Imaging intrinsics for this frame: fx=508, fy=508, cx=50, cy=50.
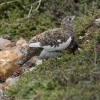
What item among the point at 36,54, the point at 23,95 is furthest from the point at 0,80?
the point at 23,95

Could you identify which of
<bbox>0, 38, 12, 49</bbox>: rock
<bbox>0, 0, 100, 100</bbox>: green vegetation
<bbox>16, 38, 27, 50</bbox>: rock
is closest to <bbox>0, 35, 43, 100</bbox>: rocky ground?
<bbox>0, 0, 100, 100</bbox>: green vegetation

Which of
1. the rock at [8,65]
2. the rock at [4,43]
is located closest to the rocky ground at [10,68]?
the rock at [8,65]

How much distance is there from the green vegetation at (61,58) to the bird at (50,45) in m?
0.15

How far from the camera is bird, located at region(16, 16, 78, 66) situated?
832 centimetres

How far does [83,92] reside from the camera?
19.7 feet

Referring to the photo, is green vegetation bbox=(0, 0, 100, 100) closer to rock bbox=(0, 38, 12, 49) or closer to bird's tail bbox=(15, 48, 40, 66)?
bird's tail bbox=(15, 48, 40, 66)

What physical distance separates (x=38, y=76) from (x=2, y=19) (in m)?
4.88

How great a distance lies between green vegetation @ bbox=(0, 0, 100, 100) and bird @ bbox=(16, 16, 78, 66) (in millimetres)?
154

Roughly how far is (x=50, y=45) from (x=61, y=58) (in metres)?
0.29

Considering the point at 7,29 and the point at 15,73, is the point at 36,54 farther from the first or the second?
the point at 7,29

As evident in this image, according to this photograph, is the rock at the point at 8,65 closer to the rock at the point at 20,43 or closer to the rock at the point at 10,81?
the rock at the point at 10,81

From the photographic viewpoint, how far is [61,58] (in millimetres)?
8391

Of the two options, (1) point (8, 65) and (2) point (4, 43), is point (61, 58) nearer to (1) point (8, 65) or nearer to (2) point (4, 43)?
(1) point (8, 65)

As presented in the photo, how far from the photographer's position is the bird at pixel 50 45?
27.3ft
